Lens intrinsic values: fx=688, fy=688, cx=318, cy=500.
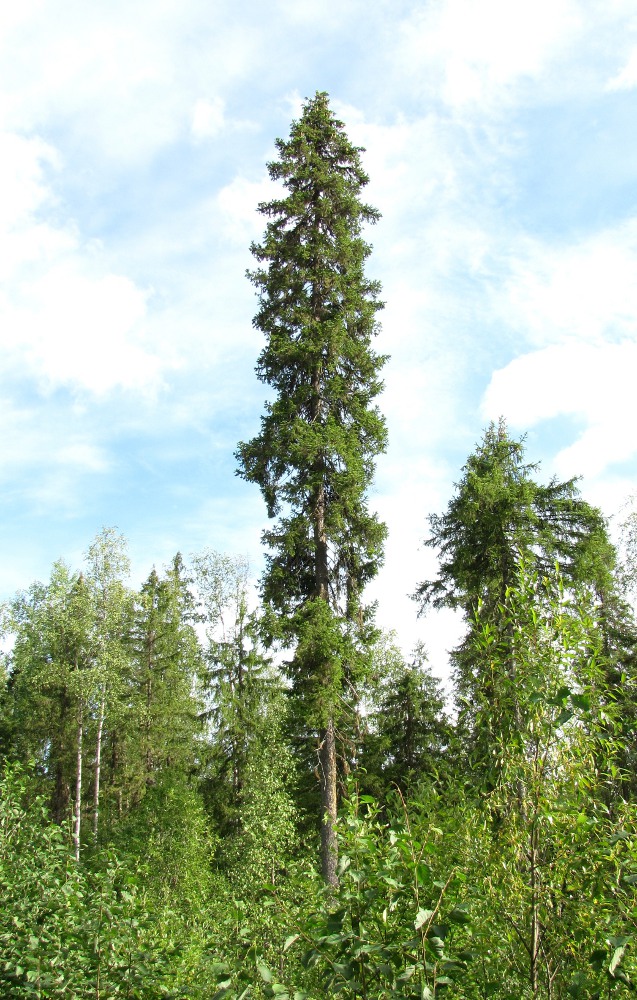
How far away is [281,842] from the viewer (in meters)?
13.5

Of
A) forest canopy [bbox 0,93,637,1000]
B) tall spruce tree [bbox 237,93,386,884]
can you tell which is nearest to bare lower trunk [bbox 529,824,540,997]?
forest canopy [bbox 0,93,637,1000]

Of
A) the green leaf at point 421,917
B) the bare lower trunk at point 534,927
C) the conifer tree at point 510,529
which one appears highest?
the conifer tree at point 510,529

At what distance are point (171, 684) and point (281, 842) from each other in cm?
1853

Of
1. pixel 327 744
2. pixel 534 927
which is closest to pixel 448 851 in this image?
pixel 534 927

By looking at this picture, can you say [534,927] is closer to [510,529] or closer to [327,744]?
[327,744]

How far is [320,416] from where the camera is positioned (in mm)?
16250

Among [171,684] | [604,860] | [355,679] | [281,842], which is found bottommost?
[281,842]

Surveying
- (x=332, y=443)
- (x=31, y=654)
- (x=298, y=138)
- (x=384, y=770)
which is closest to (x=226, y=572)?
(x=31, y=654)

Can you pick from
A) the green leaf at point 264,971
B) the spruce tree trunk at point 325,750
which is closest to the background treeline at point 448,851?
the green leaf at point 264,971

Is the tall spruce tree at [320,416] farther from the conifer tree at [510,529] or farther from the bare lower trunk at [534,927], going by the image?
the bare lower trunk at [534,927]

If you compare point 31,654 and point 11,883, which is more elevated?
point 31,654

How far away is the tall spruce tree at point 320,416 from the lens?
13.9 m

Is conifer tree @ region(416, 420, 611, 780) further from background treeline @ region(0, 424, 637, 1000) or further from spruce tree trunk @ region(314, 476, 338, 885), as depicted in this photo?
spruce tree trunk @ region(314, 476, 338, 885)

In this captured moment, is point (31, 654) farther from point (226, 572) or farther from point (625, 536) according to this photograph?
point (625, 536)
